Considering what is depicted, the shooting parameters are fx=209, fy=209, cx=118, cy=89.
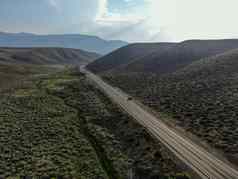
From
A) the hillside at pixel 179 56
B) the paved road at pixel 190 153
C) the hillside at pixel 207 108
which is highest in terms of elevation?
the hillside at pixel 179 56

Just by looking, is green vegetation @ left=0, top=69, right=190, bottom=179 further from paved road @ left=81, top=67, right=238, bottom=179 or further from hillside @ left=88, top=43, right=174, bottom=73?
hillside @ left=88, top=43, right=174, bottom=73

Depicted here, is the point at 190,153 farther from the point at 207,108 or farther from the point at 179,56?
the point at 179,56

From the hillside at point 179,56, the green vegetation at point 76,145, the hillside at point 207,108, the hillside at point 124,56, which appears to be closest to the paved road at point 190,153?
the green vegetation at point 76,145

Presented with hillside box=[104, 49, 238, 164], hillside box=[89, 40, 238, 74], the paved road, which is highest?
hillside box=[89, 40, 238, 74]

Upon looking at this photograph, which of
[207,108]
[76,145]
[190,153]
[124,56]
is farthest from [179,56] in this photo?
[76,145]

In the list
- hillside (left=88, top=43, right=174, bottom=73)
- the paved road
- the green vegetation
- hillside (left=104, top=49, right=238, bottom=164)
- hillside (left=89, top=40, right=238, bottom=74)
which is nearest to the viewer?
the paved road

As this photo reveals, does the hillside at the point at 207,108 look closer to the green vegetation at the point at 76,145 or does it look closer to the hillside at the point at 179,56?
the green vegetation at the point at 76,145

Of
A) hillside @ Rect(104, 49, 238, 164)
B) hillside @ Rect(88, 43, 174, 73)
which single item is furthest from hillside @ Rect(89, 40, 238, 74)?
hillside @ Rect(104, 49, 238, 164)

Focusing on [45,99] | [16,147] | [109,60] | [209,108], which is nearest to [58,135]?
[16,147]
